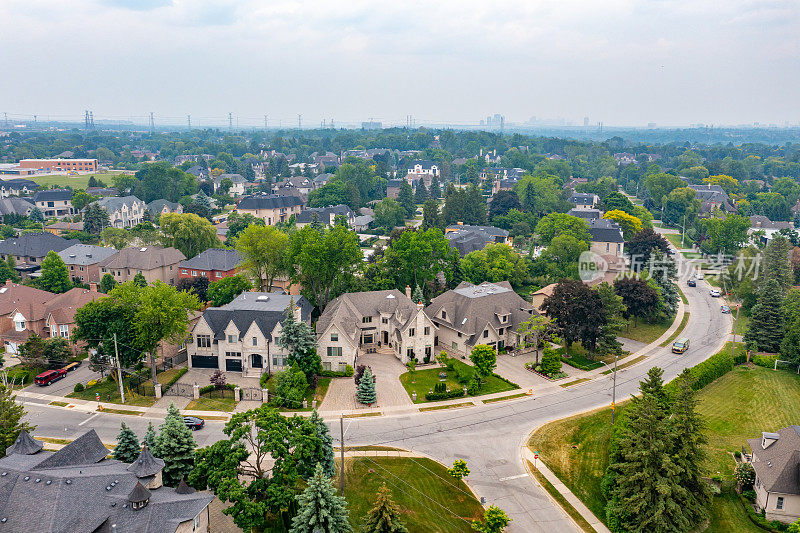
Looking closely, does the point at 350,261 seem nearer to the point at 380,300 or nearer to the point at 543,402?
the point at 380,300

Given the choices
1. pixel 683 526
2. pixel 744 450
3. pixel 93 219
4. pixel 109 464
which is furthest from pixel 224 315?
pixel 93 219

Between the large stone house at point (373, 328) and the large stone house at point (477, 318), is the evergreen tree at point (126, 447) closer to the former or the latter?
the large stone house at point (373, 328)

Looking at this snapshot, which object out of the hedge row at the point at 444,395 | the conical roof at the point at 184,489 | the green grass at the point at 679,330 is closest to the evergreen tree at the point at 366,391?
the hedge row at the point at 444,395

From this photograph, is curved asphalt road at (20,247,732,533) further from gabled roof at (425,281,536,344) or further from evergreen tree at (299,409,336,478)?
gabled roof at (425,281,536,344)

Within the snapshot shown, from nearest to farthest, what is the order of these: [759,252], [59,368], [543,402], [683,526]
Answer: [683,526] → [543,402] → [59,368] → [759,252]

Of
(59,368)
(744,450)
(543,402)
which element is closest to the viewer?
(744,450)
